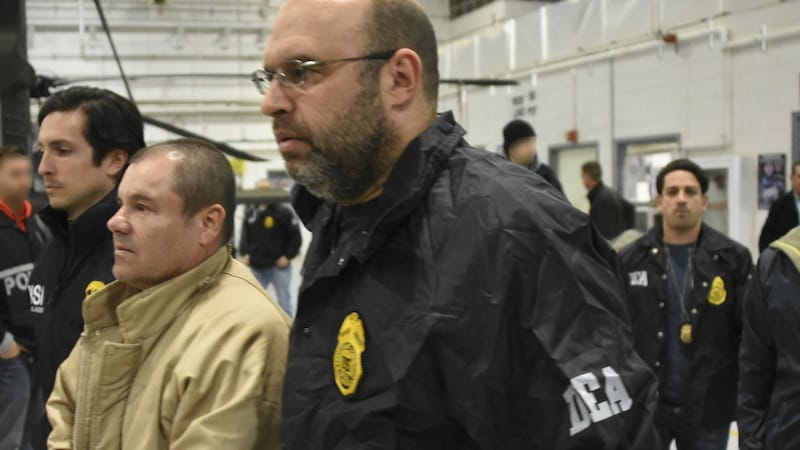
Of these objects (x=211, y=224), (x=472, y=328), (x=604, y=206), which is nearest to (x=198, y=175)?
(x=211, y=224)

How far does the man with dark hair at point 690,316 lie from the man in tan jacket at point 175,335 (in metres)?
1.96

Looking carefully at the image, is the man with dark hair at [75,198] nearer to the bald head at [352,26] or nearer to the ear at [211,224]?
the ear at [211,224]

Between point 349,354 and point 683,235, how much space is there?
2419 mm

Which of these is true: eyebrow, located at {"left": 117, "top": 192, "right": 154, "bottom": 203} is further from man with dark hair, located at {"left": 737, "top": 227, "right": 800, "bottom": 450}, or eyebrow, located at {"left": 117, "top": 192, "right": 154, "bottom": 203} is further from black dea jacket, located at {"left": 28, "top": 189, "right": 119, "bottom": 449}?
man with dark hair, located at {"left": 737, "top": 227, "right": 800, "bottom": 450}

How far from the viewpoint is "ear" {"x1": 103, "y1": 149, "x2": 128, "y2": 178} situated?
2082mm

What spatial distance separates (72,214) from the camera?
2.09m

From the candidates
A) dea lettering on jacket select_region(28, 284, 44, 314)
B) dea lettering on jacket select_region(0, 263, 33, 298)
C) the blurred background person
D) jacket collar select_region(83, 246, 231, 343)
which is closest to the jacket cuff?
dea lettering on jacket select_region(0, 263, 33, 298)

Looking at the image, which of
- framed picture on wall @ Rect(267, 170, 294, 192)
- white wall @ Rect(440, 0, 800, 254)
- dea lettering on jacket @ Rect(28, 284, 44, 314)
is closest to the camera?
dea lettering on jacket @ Rect(28, 284, 44, 314)

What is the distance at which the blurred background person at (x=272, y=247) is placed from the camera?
8.41 metres

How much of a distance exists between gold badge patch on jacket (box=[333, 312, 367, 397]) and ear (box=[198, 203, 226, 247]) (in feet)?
1.95

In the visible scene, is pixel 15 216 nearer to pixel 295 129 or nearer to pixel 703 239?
pixel 295 129

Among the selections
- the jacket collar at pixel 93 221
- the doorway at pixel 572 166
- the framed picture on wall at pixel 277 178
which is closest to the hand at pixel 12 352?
the jacket collar at pixel 93 221

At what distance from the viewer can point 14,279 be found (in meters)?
3.65

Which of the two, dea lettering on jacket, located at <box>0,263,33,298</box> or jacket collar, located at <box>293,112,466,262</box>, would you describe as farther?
dea lettering on jacket, located at <box>0,263,33,298</box>
